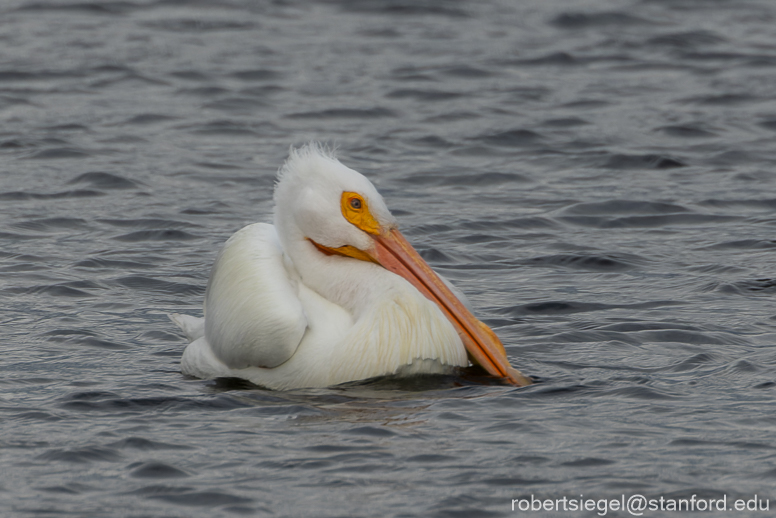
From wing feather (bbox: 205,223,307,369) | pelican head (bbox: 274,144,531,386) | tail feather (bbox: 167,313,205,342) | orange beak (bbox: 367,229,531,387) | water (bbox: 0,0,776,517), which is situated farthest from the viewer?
tail feather (bbox: 167,313,205,342)

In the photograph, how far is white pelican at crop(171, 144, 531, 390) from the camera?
589 centimetres

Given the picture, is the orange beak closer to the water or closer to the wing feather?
the water

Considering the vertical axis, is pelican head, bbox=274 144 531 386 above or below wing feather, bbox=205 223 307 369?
above

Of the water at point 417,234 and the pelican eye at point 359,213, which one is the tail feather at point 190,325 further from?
the pelican eye at point 359,213

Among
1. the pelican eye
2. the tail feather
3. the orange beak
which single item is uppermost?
the pelican eye

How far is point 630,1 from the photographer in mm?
16516

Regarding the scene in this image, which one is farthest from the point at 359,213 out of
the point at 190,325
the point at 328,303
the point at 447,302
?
the point at 190,325

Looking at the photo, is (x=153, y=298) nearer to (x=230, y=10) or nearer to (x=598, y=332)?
(x=598, y=332)

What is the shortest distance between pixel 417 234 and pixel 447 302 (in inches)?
106

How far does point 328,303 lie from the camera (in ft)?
20.4

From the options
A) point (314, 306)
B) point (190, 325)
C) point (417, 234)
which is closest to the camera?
point (314, 306)

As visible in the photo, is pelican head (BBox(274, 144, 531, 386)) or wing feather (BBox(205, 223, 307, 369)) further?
pelican head (BBox(274, 144, 531, 386))

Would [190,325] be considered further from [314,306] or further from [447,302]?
[447,302]

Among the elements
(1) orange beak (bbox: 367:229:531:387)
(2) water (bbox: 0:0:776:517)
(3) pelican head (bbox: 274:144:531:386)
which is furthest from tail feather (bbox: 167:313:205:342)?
(1) orange beak (bbox: 367:229:531:387)
